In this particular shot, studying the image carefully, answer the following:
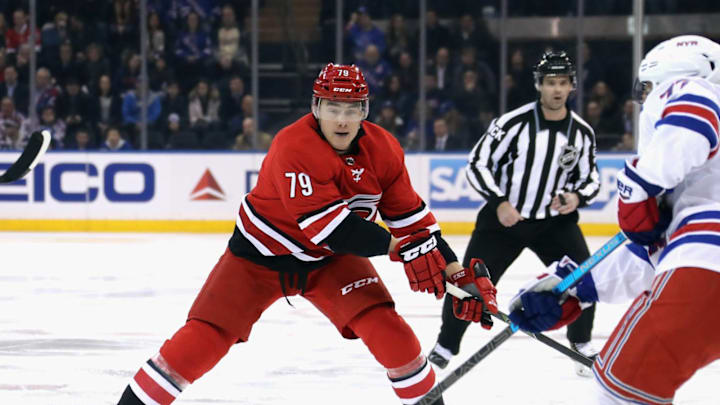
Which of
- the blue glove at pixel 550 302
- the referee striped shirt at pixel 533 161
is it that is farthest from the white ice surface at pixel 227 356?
the blue glove at pixel 550 302

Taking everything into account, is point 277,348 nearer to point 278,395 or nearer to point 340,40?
point 278,395

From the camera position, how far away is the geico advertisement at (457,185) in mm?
9070

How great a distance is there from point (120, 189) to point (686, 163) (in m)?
7.67

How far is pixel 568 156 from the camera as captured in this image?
418cm

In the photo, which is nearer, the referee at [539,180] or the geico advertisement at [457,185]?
the referee at [539,180]

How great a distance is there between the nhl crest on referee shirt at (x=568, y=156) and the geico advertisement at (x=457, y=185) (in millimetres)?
4865

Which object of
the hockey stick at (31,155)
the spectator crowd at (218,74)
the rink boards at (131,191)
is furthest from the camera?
the spectator crowd at (218,74)

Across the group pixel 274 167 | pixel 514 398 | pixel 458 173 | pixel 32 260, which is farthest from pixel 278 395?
pixel 458 173

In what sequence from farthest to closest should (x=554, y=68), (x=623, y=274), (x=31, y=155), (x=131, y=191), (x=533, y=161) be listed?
(x=131, y=191)
(x=533, y=161)
(x=554, y=68)
(x=31, y=155)
(x=623, y=274)

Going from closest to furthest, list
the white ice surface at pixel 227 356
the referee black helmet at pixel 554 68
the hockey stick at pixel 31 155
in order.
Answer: the hockey stick at pixel 31 155 → the white ice surface at pixel 227 356 → the referee black helmet at pixel 554 68

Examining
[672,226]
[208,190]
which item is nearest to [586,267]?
[672,226]

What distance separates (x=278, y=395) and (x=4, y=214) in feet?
20.9

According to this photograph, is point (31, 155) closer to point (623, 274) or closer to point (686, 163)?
point (623, 274)

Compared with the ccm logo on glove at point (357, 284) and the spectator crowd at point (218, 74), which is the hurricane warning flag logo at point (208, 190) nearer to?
the spectator crowd at point (218, 74)
